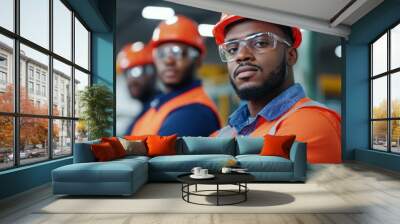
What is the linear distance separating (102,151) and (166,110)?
123 inches

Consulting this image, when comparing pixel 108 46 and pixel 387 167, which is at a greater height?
pixel 108 46

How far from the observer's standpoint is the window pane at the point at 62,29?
651 centimetres

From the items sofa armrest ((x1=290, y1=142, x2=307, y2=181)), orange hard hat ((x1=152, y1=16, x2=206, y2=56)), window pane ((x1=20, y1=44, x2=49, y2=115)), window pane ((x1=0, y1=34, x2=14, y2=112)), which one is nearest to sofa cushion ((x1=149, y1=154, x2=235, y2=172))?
sofa armrest ((x1=290, y1=142, x2=307, y2=181))

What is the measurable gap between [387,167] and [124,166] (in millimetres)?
5510

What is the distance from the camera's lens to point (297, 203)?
14.3 ft

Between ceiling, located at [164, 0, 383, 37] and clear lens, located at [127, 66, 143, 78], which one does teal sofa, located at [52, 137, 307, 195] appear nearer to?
clear lens, located at [127, 66, 143, 78]

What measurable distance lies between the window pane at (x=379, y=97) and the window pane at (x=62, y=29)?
6712mm

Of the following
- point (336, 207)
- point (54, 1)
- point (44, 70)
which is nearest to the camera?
point (336, 207)

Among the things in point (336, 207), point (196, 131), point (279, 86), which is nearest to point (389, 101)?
point (279, 86)

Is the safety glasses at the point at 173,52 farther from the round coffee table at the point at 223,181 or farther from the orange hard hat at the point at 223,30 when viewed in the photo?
the round coffee table at the point at 223,181

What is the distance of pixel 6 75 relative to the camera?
4.84 meters

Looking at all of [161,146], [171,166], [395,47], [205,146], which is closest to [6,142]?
[171,166]

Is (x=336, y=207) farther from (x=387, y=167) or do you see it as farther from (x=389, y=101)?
(x=389, y=101)

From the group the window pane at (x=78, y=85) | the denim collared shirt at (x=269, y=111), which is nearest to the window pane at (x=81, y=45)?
the window pane at (x=78, y=85)
